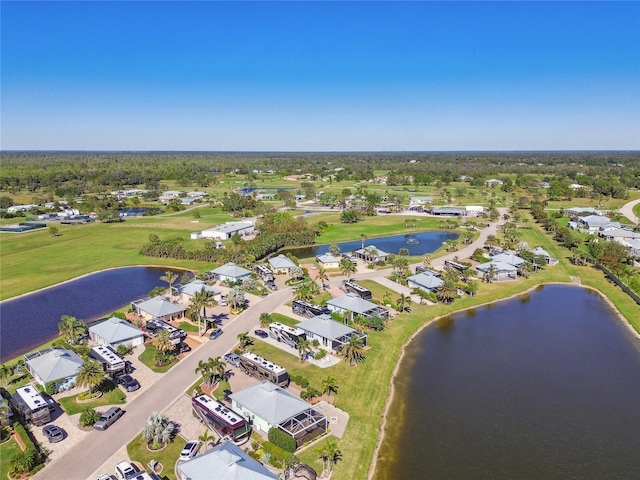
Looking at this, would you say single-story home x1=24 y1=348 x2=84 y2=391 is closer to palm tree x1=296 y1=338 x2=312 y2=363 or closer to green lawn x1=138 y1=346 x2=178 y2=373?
green lawn x1=138 y1=346 x2=178 y2=373

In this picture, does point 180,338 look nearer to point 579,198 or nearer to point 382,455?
point 382,455

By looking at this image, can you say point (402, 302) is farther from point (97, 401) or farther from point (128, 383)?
point (97, 401)

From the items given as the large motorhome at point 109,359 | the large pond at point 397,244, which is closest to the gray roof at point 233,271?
the large pond at point 397,244

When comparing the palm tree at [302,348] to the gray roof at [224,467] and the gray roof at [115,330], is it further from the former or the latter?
the gray roof at [115,330]

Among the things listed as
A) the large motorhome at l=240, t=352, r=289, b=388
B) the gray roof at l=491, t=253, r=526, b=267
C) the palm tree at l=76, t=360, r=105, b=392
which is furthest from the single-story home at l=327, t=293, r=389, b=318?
the gray roof at l=491, t=253, r=526, b=267

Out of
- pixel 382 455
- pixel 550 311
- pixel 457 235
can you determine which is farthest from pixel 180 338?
pixel 457 235

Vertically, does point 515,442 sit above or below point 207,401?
below
